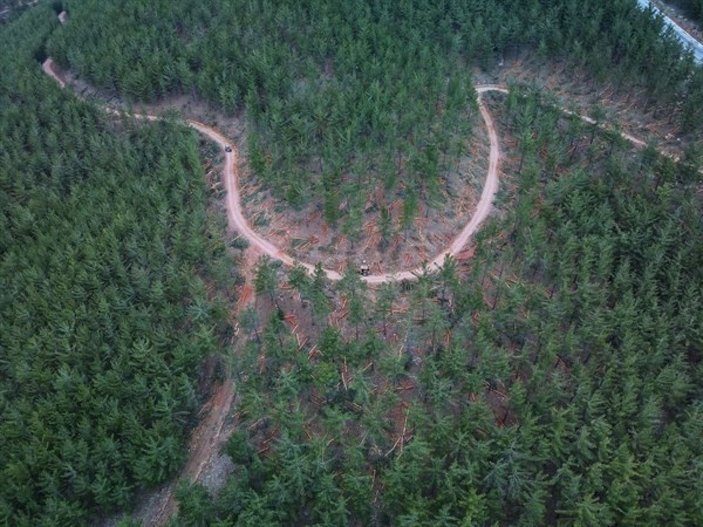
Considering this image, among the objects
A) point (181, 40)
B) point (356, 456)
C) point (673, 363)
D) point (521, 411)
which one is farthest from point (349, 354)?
point (181, 40)

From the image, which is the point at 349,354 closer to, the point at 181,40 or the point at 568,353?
the point at 568,353

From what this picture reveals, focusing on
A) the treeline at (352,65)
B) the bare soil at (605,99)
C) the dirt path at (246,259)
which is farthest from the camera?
the bare soil at (605,99)

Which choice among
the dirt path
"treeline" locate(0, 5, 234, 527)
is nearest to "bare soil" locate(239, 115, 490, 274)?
the dirt path

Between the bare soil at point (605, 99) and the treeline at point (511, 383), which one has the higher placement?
the bare soil at point (605, 99)

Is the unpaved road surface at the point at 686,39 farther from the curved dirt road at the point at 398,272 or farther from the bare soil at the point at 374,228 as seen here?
the bare soil at the point at 374,228

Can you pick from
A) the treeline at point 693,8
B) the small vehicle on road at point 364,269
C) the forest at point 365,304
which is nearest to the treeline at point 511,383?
the forest at point 365,304

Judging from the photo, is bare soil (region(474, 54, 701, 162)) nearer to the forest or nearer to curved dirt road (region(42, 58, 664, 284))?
the forest
